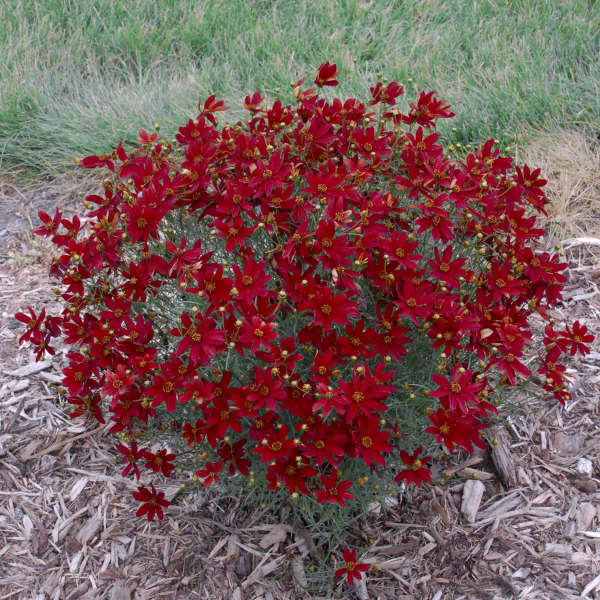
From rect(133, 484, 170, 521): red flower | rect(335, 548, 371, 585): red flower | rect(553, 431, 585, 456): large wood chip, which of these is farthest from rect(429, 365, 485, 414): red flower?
rect(553, 431, 585, 456): large wood chip

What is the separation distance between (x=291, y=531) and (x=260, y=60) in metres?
4.18

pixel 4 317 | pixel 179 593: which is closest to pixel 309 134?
pixel 179 593

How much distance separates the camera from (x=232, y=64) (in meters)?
5.55

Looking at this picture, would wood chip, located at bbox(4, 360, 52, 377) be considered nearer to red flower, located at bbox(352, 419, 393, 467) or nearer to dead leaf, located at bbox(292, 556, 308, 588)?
dead leaf, located at bbox(292, 556, 308, 588)

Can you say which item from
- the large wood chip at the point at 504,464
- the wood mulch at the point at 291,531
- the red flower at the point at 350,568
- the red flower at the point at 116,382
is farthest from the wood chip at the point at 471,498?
the red flower at the point at 116,382

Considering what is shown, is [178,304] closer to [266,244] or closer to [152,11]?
[266,244]

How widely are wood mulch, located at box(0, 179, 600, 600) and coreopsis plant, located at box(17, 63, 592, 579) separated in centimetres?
34

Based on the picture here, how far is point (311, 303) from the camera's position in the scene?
189 centimetres

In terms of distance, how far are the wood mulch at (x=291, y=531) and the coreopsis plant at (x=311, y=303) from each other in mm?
339

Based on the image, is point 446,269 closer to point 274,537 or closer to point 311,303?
point 311,303

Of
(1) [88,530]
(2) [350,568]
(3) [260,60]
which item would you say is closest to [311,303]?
(2) [350,568]

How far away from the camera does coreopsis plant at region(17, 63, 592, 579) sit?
6.37 ft

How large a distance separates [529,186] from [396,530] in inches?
56.7

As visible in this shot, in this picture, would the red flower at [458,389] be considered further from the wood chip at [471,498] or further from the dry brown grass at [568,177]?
the dry brown grass at [568,177]
